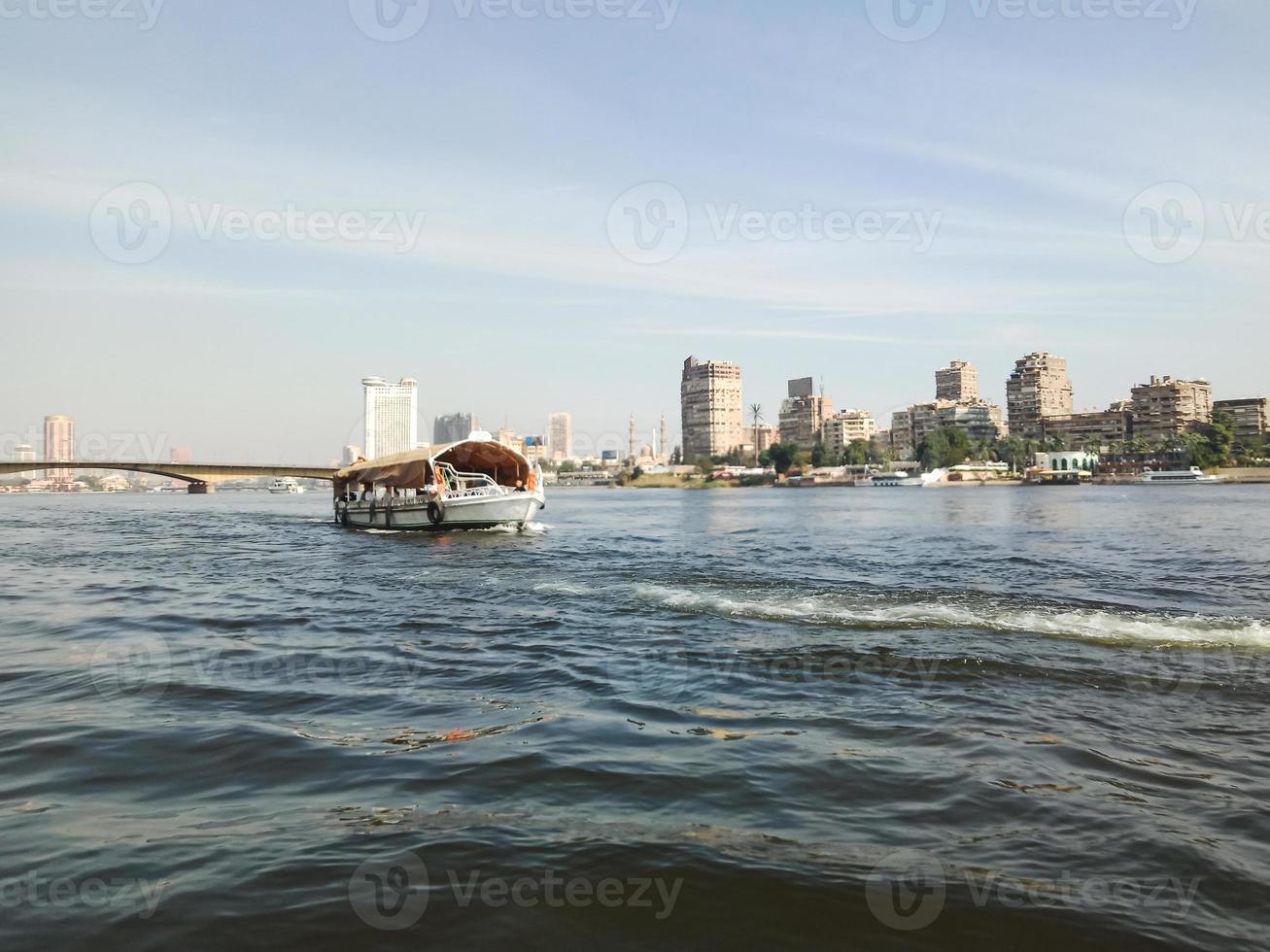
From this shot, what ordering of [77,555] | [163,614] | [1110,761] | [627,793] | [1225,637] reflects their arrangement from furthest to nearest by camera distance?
[77,555] → [163,614] → [1225,637] → [1110,761] → [627,793]

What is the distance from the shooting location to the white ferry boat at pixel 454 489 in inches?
1507

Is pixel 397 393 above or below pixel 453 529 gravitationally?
above

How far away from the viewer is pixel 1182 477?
496 ft

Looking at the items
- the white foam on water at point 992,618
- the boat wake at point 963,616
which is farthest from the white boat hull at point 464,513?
the white foam on water at point 992,618

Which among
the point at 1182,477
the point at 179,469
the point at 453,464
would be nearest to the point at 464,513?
the point at 453,464

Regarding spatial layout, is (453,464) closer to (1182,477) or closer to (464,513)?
(464,513)

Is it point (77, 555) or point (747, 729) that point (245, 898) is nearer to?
point (747, 729)

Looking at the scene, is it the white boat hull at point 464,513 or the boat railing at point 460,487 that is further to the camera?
the boat railing at point 460,487

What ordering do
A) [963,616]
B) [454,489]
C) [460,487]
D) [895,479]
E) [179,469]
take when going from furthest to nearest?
[895,479], [179,469], [454,489], [460,487], [963,616]

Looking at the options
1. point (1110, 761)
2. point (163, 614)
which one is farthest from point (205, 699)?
point (1110, 761)

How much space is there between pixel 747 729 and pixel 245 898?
15.5ft

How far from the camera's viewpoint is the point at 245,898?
465 centimetres

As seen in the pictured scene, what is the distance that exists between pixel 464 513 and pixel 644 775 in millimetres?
32473

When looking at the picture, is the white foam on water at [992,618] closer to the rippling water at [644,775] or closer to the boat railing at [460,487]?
the rippling water at [644,775]
